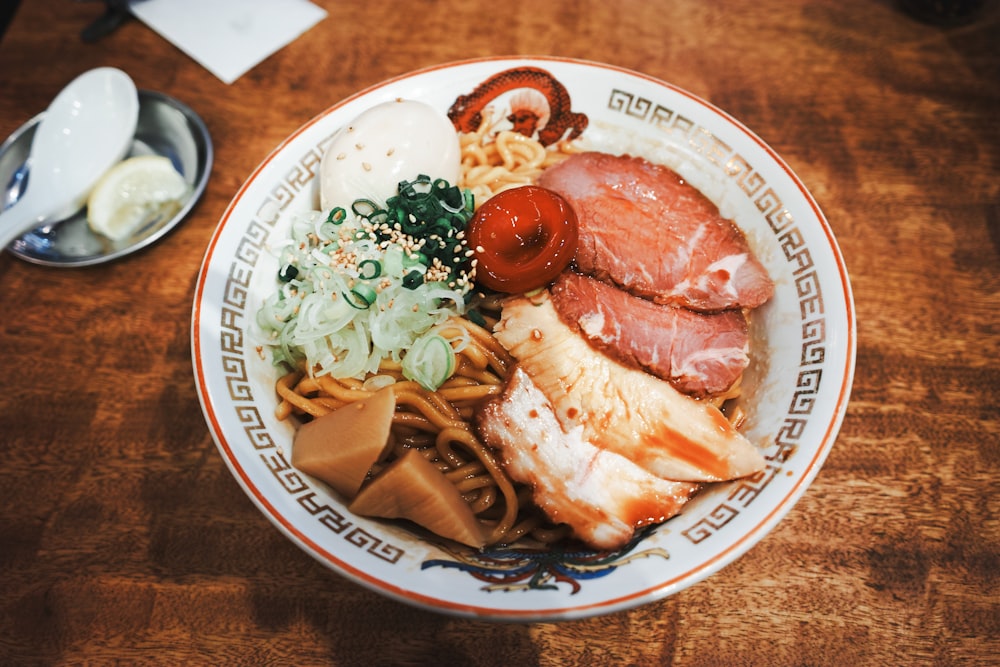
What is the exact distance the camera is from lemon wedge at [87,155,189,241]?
2.85 meters

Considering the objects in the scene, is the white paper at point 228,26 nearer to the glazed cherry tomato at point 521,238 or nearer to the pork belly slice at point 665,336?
the glazed cherry tomato at point 521,238

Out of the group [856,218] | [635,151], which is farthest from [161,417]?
[856,218]

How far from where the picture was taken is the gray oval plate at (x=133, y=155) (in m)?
2.78

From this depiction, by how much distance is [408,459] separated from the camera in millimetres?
1781

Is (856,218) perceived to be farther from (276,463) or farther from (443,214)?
(276,463)

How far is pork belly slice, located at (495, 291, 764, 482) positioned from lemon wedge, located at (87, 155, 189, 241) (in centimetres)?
189

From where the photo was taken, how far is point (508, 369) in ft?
7.39

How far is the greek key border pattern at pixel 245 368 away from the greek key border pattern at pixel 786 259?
39.9 inches

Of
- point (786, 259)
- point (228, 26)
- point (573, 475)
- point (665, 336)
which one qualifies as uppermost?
point (786, 259)

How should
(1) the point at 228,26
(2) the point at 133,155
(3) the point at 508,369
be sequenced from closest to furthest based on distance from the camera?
(3) the point at 508,369
(2) the point at 133,155
(1) the point at 228,26

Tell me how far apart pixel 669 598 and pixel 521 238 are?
1.37 meters

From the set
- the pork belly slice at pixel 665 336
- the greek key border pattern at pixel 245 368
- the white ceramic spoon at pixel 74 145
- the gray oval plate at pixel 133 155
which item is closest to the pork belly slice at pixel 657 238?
the pork belly slice at pixel 665 336

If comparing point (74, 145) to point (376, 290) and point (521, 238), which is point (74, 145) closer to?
point (376, 290)

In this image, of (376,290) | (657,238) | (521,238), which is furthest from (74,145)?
(657,238)
